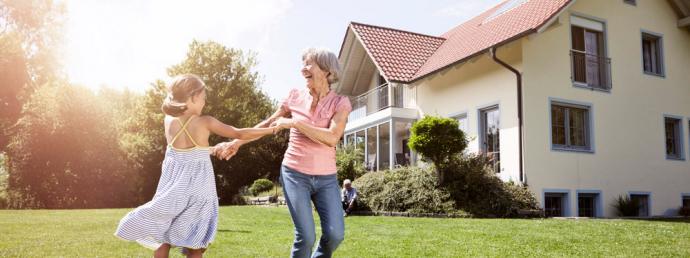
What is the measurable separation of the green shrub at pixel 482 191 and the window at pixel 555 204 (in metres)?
1.29

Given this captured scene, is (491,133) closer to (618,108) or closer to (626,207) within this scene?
(618,108)

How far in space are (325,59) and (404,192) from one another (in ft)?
36.8

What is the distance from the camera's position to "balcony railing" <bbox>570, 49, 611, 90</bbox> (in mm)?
16766

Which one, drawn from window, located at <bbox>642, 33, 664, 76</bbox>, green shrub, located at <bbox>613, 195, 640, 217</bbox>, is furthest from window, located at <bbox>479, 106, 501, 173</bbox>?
window, located at <bbox>642, 33, 664, 76</bbox>

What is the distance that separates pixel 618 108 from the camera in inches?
679

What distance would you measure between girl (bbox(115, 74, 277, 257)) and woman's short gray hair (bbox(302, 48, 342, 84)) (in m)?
0.51

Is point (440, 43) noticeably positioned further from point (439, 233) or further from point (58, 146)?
point (58, 146)

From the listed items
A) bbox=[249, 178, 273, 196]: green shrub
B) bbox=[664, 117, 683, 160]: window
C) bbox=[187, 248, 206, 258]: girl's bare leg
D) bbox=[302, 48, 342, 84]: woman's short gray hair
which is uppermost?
bbox=[664, 117, 683, 160]: window

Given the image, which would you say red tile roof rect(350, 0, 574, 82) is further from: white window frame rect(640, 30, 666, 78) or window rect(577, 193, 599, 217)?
window rect(577, 193, 599, 217)

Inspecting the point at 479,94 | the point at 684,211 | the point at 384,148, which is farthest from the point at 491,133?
the point at 384,148

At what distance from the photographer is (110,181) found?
26969 millimetres

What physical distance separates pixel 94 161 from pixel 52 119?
2.53 m

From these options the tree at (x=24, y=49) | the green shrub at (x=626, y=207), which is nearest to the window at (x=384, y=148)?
the green shrub at (x=626, y=207)

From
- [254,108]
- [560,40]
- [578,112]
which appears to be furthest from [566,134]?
[254,108]
